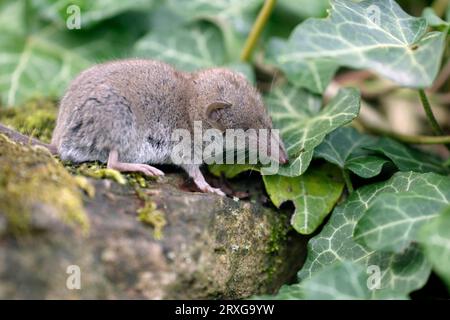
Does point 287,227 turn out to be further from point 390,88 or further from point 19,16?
point 19,16

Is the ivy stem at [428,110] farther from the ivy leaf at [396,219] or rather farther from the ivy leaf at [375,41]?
the ivy leaf at [396,219]

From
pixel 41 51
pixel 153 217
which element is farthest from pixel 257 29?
pixel 153 217

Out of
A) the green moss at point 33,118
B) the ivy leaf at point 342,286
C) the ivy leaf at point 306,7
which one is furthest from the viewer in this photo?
the ivy leaf at point 306,7

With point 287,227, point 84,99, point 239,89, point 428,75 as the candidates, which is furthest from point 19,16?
point 428,75

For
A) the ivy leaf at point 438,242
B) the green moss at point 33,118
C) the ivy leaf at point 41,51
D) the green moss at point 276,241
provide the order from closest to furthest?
the ivy leaf at point 438,242 < the green moss at point 276,241 < the green moss at point 33,118 < the ivy leaf at point 41,51

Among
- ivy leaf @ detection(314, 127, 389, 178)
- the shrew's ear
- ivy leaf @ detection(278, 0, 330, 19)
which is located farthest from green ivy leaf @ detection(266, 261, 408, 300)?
ivy leaf @ detection(278, 0, 330, 19)

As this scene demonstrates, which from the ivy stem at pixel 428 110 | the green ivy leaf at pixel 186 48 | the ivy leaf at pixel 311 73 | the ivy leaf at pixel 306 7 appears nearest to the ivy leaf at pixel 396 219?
the ivy stem at pixel 428 110

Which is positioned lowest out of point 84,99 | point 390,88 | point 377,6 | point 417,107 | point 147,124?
point 417,107
